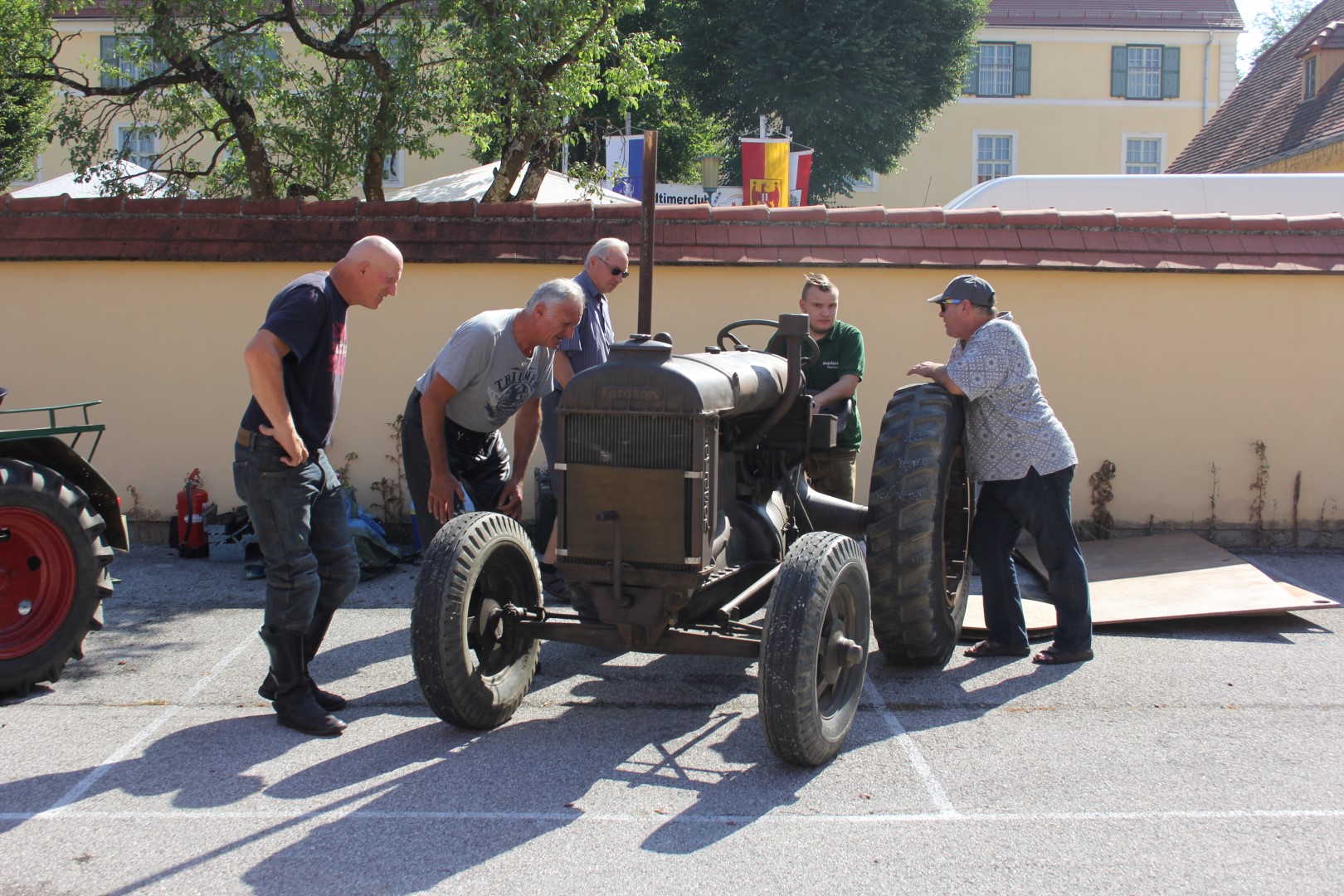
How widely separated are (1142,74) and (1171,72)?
95cm

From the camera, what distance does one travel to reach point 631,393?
379 centimetres

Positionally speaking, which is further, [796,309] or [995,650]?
[796,309]

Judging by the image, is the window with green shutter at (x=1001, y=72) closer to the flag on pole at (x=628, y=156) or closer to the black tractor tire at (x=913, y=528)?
the flag on pole at (x=628, y=156)

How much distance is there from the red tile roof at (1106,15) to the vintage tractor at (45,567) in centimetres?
3581

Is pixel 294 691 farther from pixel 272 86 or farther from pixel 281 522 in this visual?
pixel 272 86

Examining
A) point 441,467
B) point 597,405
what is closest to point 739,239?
point 441,467

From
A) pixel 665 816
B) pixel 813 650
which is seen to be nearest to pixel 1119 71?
pixel 813 650

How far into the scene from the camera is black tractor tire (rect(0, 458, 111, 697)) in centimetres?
452

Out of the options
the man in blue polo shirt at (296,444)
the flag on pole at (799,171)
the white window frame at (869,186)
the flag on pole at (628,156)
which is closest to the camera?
the man in blue polo shirt at (296,444)

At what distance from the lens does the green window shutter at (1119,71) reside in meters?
35.8

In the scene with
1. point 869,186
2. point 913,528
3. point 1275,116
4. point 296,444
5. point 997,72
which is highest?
point 997,72

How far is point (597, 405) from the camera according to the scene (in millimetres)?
3816

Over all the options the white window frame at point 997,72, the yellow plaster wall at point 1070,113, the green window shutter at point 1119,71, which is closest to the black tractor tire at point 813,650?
the yellow plaster wall at point 1070,113

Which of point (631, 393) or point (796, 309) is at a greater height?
point (796, 309)
